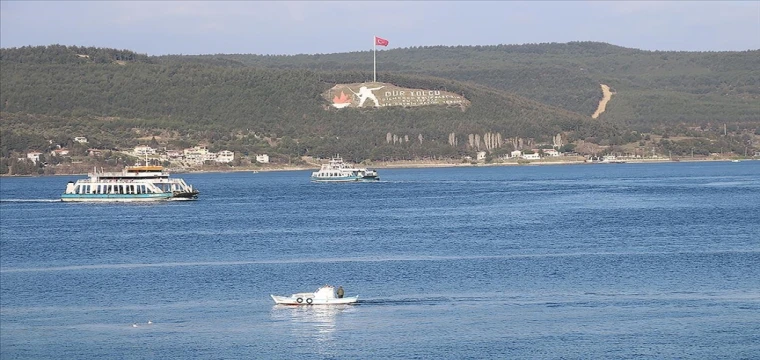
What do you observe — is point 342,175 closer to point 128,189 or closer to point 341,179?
point 341,179

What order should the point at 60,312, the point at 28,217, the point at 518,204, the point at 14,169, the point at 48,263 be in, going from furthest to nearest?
the point at 14,169 < the point at 518,204 < the point at 28,217 < the point at 48,263 < the point at 60,312

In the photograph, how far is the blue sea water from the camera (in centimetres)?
3538

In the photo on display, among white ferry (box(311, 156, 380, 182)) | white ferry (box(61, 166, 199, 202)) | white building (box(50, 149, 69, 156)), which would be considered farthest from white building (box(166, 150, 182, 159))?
white ferry (box(61, 166, 199, 202))

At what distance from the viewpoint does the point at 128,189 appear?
108 metres

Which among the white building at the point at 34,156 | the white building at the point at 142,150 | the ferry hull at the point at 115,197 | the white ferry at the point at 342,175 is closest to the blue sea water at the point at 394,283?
the ferry hull at the point at 115,197

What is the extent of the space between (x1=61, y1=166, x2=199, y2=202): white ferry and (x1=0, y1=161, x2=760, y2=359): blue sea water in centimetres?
1878

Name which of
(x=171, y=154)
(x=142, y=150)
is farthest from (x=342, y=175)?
(x=171, y=154)

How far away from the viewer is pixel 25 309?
135 feet

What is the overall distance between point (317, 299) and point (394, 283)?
5.54 meters

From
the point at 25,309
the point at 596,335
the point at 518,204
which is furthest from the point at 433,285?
the point at 518,204

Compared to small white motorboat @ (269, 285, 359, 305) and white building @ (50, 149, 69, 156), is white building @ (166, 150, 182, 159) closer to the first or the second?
white building @ (50, 149, 69, 156)

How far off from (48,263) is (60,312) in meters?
15.3

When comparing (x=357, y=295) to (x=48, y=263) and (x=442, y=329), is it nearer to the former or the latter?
(x=442, y=329)

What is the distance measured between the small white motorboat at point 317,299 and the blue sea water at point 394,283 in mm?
397
